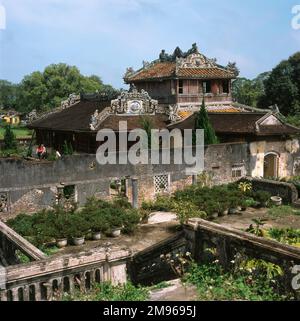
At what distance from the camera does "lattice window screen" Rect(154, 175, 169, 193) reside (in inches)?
797

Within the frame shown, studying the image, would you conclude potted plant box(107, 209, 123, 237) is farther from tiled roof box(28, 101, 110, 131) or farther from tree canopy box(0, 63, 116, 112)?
tree canopy box(0, 63, 116, 112)

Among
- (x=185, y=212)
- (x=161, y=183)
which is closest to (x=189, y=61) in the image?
(x=161, y=183)

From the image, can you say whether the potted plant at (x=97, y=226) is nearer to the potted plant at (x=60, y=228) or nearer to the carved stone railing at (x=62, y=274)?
the potted plant at (x=60, y=228)

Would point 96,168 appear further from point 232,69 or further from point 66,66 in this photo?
point 66,66

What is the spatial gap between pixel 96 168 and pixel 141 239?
180 inches

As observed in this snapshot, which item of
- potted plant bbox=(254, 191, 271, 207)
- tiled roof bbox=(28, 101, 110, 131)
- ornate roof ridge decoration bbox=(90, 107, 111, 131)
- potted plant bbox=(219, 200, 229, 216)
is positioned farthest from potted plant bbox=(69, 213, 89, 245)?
tiled roof bbox=(28, 101, 110, 131)

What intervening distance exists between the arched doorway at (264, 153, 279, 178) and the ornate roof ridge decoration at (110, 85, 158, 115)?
7538 millimetres

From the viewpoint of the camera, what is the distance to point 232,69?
32344 mm

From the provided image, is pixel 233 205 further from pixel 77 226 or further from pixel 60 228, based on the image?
pixel 60 228

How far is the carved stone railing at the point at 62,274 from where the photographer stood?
6.03m

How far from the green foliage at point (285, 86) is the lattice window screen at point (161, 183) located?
93.9ft

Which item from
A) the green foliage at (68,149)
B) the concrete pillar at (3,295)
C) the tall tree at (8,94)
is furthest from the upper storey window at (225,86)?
the tall tree at (8,94)

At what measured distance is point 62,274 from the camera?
250 inches

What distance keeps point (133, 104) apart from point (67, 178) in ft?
32.0
